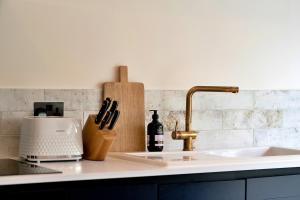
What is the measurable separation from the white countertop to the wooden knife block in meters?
0.04

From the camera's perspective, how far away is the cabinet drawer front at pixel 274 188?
2.01m

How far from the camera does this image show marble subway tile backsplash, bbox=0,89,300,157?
2.22m

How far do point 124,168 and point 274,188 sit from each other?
25.2 inches

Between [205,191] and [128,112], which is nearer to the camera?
[205,191]

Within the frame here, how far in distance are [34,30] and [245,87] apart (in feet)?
3.80

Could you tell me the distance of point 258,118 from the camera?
2.80 m

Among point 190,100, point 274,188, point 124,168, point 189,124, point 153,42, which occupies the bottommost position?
point 274,188

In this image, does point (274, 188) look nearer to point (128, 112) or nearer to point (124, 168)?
point (124, 168)

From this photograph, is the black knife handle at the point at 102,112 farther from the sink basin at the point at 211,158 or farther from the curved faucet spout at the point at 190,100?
the curved faucet spout at the point at 190,100

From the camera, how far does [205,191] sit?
1.91m

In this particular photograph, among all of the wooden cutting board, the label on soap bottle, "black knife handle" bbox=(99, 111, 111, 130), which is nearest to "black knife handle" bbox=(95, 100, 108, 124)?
"black knife handle" bbox=(99, 111, 111, 130)

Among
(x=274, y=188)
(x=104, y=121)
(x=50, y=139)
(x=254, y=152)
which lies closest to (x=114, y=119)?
(x=104, y=121)

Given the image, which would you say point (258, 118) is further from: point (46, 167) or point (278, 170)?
point (46, 167)

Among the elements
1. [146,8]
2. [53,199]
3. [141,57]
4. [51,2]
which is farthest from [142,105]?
[53,199]
